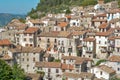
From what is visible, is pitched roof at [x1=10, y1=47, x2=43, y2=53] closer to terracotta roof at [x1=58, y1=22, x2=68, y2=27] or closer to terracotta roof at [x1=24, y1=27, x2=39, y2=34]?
terracotta roof at [x1=24, y1=27, x2=39, y2=34]

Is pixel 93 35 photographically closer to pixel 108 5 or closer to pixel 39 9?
pixel 108 5

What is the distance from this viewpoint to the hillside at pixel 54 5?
99.5 meters

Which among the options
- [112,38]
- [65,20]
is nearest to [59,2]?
[65,20]

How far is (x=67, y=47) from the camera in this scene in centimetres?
6919

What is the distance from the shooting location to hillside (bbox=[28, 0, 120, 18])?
99.5 meters

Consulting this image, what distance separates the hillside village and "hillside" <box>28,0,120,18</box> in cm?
1903

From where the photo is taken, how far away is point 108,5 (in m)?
91.6

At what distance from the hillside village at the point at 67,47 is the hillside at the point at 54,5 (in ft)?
62.4

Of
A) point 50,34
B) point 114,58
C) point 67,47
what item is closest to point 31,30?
point 50,34

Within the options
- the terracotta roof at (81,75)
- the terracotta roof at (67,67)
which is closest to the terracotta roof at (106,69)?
the terracotta roof at (81,75)

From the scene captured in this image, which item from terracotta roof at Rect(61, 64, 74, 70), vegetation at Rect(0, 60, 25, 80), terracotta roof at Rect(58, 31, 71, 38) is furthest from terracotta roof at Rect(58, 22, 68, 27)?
vegetation at Rect(0, 60, 25, 80)

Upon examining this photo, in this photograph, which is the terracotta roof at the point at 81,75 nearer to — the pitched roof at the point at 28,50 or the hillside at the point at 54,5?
the pitched roof at the point at 28,50

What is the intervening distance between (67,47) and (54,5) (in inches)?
1855

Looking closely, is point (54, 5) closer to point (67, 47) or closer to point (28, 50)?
point (67, 47)
